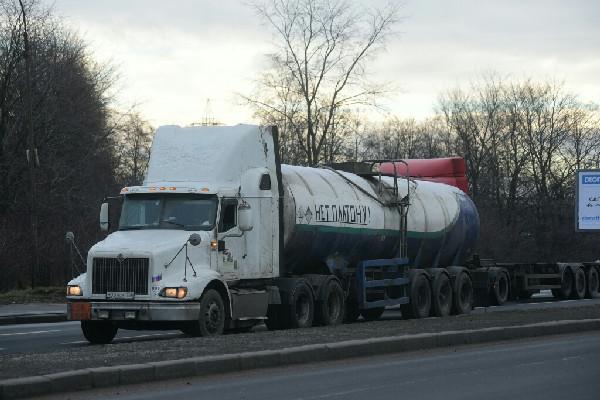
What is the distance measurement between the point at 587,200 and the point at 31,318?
27.3m

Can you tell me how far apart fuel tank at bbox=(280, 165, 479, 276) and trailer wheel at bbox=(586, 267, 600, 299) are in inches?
390

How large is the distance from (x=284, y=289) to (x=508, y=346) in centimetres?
563

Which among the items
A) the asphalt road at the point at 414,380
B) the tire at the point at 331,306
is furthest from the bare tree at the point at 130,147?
the asphalt road at the point at 414,380

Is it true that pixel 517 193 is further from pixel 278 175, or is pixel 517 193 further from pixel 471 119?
pixel 278 175

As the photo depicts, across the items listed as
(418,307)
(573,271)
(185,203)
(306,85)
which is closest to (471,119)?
(306,85)

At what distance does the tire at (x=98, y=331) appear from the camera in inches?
819

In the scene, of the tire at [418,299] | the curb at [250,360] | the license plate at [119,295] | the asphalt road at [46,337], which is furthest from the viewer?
the tire at [418,299]

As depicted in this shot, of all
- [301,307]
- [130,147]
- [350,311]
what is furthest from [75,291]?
[130,147]

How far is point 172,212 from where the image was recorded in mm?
21344

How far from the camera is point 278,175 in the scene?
76.5 feet

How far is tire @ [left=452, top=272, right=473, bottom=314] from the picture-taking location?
29.8 meters

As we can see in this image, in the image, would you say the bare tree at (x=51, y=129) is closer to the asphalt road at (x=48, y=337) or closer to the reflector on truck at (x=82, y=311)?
the asphalt road at (x=48, y=337)

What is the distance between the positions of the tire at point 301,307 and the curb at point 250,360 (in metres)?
4.57

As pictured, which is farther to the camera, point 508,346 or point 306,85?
point 306,85
